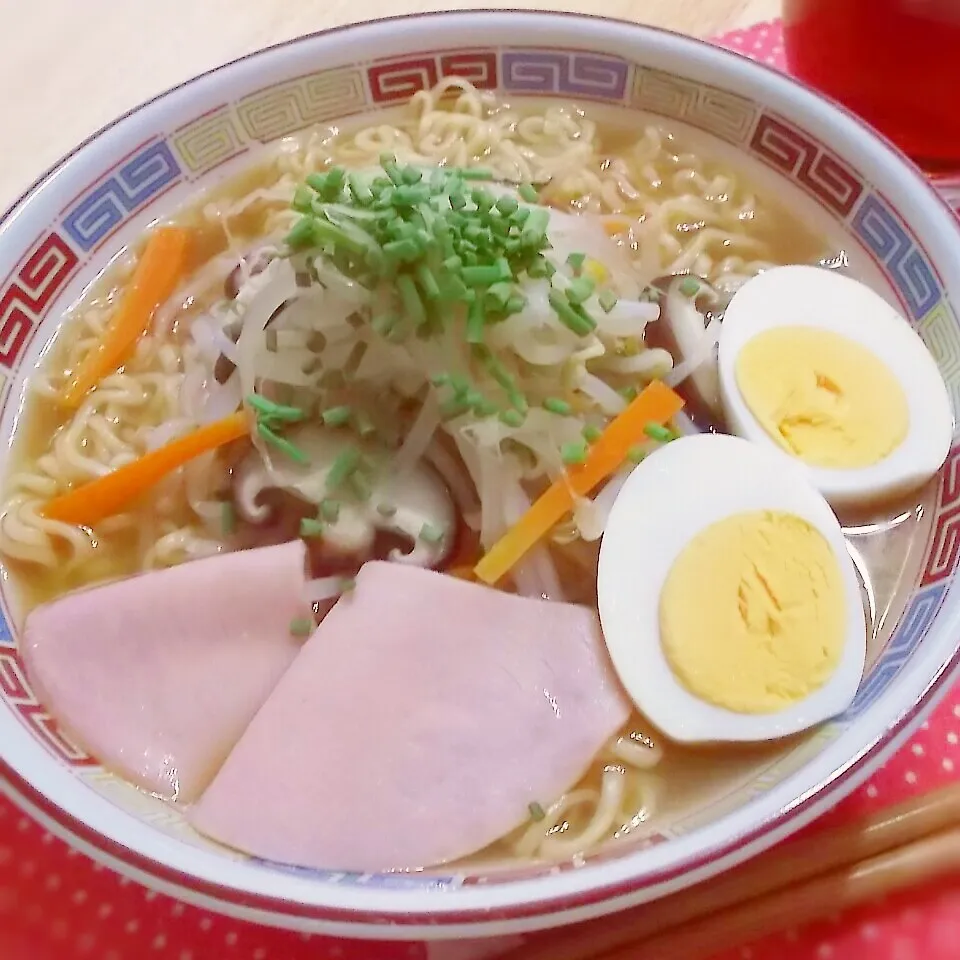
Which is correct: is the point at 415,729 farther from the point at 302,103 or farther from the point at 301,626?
the point at 302,103

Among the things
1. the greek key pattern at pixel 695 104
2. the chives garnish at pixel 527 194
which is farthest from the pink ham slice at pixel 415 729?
the greek key pattern at pixel 695 104

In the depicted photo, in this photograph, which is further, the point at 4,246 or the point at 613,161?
the point at 613,161

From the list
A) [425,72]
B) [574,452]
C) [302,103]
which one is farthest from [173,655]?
[425,72]

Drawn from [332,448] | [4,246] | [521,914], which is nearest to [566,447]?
[332,448]

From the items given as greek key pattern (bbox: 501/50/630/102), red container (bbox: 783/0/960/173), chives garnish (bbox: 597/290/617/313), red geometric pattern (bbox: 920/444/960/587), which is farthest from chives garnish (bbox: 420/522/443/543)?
red container (bbox: 783/0/960/173)

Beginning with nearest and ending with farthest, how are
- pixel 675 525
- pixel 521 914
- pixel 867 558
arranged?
1. pixel 521 914
2. pixel 675 525
3. pixel 867 558

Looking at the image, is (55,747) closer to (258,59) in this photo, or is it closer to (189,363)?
(189,363)

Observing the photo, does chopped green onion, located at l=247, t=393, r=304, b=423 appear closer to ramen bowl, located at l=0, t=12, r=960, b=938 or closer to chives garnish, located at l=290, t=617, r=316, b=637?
chives garnish, located at l=290, t=617, r=316, b=637
